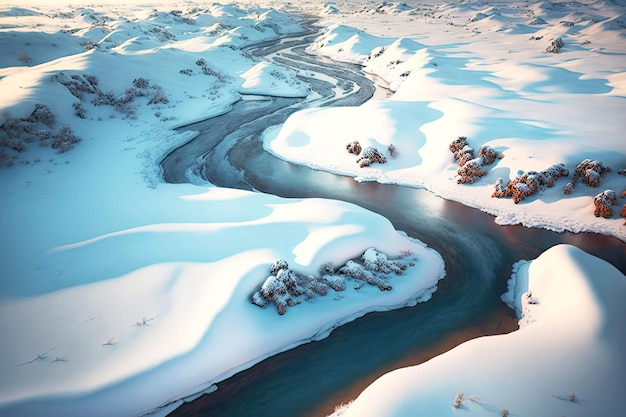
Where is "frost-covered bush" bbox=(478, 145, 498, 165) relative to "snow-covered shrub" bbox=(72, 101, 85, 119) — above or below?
below

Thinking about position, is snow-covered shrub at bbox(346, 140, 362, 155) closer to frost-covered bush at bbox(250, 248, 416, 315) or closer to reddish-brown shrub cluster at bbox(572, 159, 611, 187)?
frost-covered bush at bbox(250, 248, 416, 315)

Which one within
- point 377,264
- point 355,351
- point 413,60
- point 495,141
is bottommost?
point 355,351

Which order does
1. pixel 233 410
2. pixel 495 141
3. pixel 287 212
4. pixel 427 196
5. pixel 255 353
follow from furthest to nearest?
pixel 495 141
pixel 427 196
pixel 287 212
pixel 255 353
pixel 233 410

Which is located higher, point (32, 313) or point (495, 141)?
point (495, 141)

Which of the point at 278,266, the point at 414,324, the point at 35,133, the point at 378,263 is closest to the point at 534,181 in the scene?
the point at 378,263

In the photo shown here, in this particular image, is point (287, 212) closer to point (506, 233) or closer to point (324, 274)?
point (324, 274)

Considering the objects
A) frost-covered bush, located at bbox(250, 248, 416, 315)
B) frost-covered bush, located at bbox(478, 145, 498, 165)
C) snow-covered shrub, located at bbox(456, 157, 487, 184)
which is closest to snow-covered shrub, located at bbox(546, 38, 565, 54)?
frost-covered bush, located at bbox(478, 145, 498, 165)

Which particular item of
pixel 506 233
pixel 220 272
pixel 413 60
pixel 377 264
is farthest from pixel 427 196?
pixel 413 60
